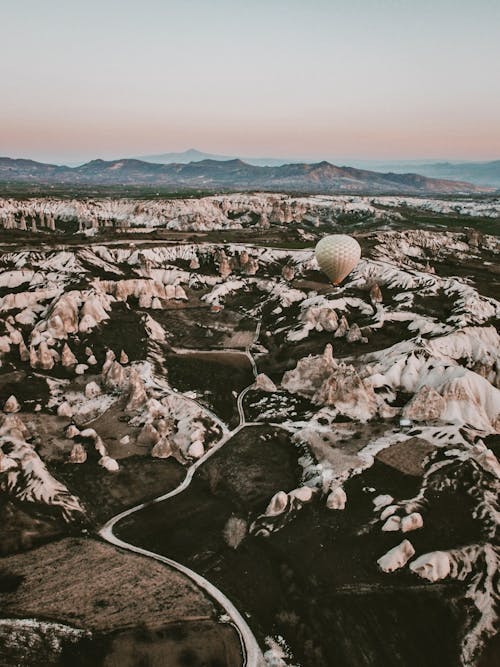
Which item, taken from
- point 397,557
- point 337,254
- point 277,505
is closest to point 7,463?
point 277,505

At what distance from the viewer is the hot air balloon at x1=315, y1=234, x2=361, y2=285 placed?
7419cm

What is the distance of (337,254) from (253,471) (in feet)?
120

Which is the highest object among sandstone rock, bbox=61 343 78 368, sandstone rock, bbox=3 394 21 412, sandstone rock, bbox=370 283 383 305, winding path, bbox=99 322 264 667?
sandstone rock, bbox=370 283 383 305

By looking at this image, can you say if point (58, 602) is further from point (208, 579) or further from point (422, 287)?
point (422, 287)

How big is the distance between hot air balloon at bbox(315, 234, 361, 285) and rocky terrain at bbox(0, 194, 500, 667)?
42.4ft

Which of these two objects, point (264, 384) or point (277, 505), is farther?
point (264, 384)

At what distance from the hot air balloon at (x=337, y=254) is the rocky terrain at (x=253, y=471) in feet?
42.4

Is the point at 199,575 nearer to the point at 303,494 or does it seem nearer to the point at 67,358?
the point at 303,494

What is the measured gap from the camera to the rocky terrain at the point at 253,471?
Answer: 34125 millimetres

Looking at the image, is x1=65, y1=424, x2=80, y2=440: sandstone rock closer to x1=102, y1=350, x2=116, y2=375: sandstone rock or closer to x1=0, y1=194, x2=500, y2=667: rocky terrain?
x1=0, y1=194, x2=500, y2=667: rocky terrain

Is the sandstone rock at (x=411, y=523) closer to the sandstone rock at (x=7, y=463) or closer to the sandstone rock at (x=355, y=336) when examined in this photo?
the sandstone rock at (x=7, y=463)

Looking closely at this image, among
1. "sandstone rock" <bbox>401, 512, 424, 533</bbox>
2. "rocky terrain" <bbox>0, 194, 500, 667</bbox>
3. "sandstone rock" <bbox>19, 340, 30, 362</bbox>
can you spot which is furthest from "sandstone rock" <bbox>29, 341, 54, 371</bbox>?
"sandstone rock" <bbox>401, 512, 424, 533</bbox>

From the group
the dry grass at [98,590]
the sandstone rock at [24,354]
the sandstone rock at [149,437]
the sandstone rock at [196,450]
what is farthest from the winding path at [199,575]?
the sandstone rock at [24,354]

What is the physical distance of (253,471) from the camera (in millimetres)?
53312
